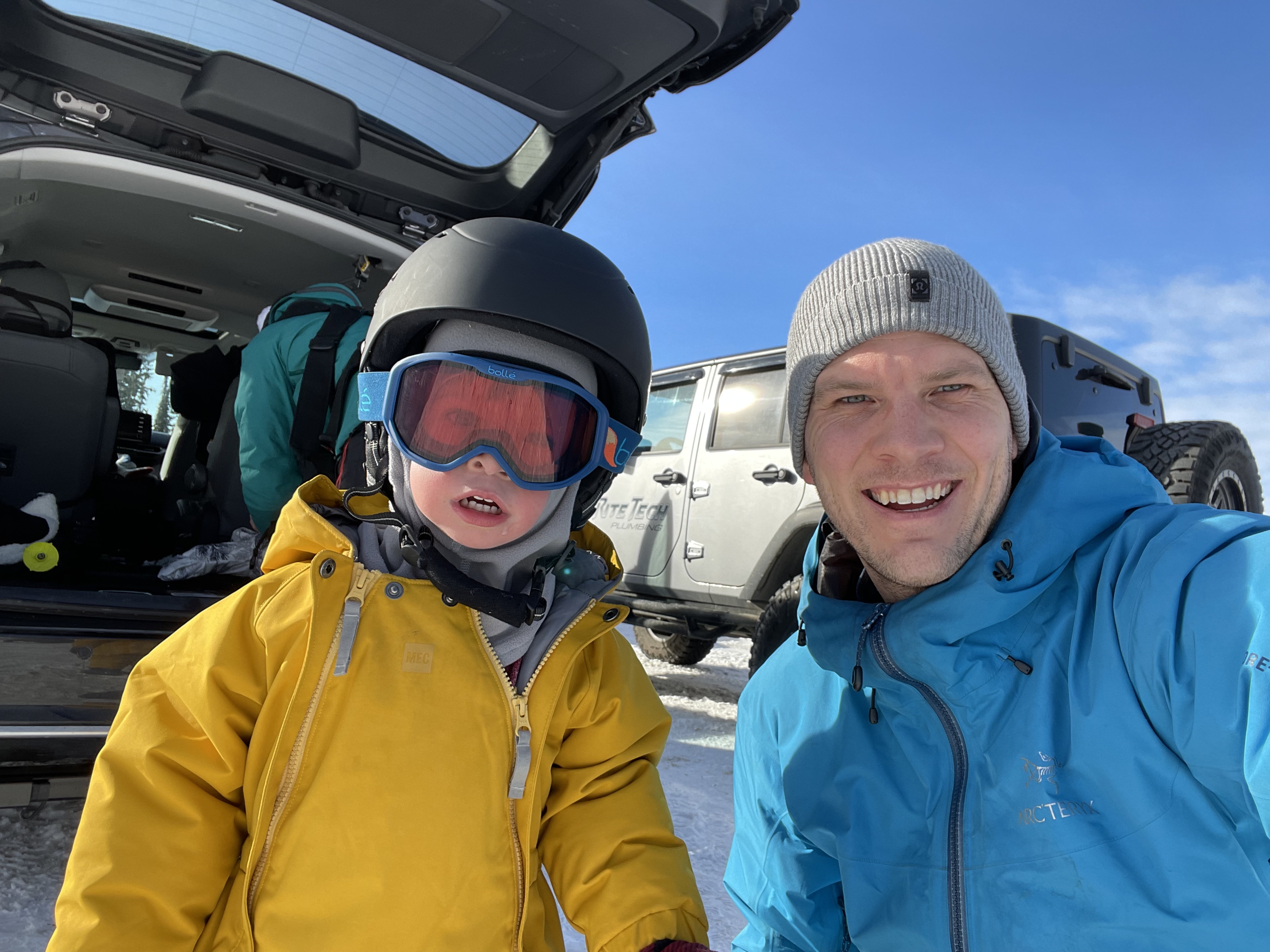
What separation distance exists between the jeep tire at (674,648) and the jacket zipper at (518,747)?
5039 mm

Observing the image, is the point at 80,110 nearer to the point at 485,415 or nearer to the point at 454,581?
the point at 485,415

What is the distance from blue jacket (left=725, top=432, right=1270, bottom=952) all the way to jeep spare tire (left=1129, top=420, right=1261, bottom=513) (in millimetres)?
2783

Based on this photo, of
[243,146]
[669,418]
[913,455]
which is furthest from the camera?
[669,418]

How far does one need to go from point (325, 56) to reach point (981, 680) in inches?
103

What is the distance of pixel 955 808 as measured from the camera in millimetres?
1388

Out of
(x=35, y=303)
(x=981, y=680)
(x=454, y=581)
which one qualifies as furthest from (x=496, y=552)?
(x=35, y=303)

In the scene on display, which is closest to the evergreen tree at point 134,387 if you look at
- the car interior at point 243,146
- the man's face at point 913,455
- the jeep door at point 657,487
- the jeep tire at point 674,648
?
the car interior at point 243,146

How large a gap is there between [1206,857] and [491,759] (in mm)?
1163

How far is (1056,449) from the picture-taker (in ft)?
5.23

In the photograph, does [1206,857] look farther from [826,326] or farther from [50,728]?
[50,728]

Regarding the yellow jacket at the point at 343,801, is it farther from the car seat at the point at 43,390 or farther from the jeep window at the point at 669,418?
the jeep window at the point at 669,418

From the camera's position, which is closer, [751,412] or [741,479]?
[741,479]

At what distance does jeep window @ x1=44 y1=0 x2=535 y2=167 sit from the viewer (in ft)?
7.92

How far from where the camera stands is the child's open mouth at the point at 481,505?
1649 millimetres
